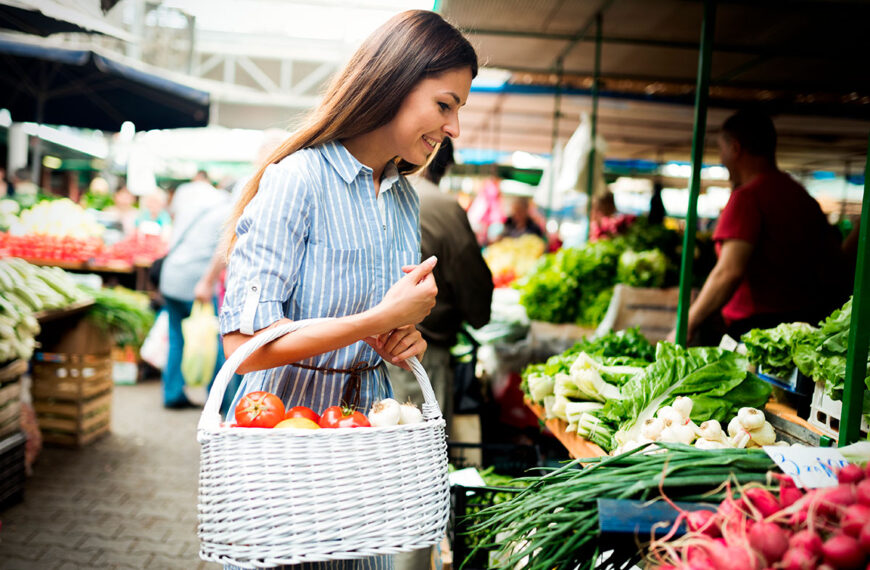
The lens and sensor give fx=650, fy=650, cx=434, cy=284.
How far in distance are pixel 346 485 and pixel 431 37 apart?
1.21 metres

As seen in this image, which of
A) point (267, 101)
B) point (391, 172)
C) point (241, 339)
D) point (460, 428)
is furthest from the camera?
point (267, 101)

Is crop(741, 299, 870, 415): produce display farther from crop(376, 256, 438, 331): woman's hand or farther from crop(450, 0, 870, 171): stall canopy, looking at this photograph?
crop(450, 0, 870, 171): stall canopy

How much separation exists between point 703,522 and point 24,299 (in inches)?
189

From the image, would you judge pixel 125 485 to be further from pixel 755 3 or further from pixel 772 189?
pixel 755 3

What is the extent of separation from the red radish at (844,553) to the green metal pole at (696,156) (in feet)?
6.87

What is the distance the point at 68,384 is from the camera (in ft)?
18.3

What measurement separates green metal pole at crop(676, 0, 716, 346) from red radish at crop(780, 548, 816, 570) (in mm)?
2107

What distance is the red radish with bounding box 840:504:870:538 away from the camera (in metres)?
1.11

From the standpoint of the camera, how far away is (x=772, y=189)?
356cm

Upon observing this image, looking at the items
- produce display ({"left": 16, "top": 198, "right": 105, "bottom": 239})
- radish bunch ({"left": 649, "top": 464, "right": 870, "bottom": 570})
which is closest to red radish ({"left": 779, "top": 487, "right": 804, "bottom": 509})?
radish bunch ({"left": 649, "top": 464, "right": 870, "bottom": 570})

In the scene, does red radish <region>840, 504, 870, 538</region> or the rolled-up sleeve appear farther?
the rolled-up sleeve

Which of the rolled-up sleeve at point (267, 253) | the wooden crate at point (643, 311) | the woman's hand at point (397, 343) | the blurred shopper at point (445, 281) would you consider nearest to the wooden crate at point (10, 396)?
the blurred shopper at point (445, 281)

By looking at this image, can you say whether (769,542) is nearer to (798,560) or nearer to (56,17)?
(798,560)

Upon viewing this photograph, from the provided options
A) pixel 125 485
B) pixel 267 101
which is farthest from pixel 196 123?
pixel 267 101
